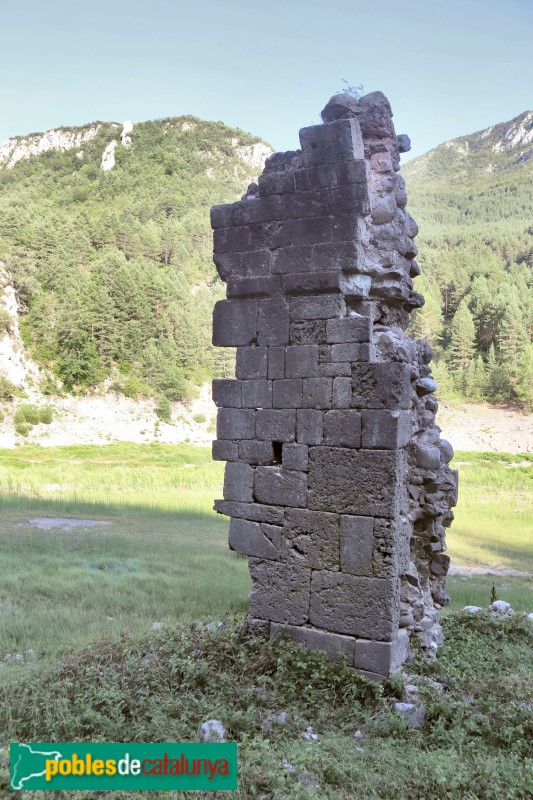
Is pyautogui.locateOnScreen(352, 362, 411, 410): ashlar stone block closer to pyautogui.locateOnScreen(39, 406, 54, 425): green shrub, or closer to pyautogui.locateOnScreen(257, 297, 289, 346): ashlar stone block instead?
pyautogui.locateOnScreen(257, 297, 289, 346): ashlar stone block

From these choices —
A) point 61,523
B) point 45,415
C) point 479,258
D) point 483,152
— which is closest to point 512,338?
point 479,258

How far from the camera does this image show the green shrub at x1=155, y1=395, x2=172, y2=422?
4078 cm

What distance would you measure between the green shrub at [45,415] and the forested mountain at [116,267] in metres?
4.01

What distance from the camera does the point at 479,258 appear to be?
219ft

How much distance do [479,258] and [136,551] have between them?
6311cm

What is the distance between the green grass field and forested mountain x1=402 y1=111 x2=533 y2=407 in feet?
55.4

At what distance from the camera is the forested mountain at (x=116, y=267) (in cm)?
4294

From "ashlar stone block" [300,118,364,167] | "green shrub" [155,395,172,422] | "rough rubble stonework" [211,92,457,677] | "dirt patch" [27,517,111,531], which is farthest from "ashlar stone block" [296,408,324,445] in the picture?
"green shrub" [155,395,172,422]

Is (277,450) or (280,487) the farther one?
(277,450)

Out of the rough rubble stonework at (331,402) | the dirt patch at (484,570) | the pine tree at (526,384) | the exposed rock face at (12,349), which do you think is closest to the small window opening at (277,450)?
the rough rubble stonework at (331,402)

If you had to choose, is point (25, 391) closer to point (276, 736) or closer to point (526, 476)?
point (526, 476)

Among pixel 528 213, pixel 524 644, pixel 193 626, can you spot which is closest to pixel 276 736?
pixel 193 626

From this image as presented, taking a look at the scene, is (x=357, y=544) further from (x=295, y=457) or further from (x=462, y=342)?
(x=462, y=342)

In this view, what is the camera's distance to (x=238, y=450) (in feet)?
20.0
